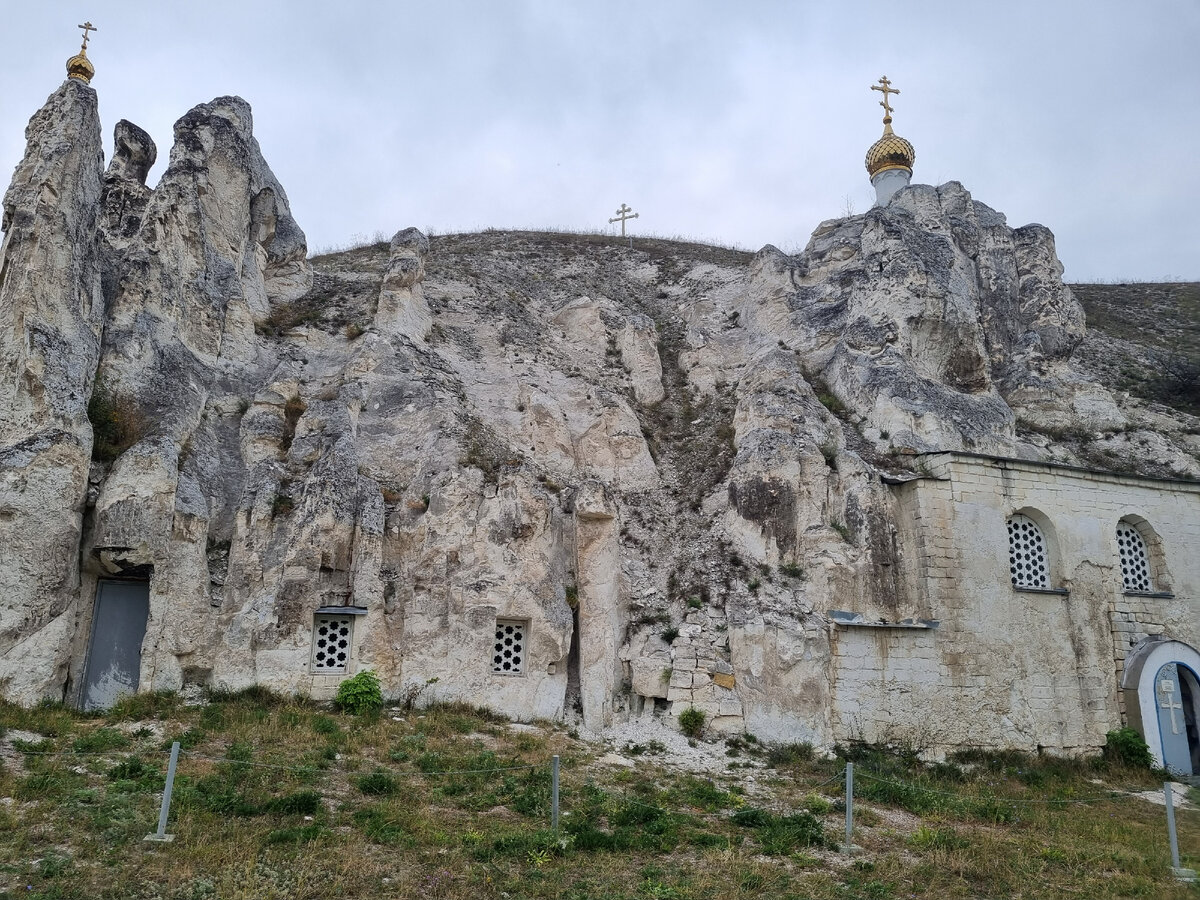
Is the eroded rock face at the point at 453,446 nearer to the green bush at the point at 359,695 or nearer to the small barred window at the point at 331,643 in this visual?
the small barred window at the point at 331,643

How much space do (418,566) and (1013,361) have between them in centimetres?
1711

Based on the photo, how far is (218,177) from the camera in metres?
20.3

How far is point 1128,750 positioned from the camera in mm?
17156

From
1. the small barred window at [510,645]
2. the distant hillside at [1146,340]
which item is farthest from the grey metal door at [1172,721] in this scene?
the small barred window at [510,645]

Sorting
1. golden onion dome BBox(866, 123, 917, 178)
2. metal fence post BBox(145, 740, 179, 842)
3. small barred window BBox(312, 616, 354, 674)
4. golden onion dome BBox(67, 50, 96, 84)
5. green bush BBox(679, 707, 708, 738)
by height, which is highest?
golden onion dome BBox(866, 123, 917, 178)

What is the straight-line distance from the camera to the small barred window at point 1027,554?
18453 mm

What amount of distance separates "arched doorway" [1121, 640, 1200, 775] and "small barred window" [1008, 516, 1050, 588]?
226 cm

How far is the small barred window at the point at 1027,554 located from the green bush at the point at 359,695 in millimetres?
12522

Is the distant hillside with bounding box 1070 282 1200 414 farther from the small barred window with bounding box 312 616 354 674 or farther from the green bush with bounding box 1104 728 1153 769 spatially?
the small barred window with bounding box 312 616 354 674

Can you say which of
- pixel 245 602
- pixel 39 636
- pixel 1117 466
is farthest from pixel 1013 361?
pixel 39 636

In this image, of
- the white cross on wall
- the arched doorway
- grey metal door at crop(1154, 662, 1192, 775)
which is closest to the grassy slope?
the arched doorway

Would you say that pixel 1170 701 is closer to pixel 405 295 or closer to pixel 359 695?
pixel 359 695

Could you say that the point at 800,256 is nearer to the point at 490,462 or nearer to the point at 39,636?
the point at 490,462

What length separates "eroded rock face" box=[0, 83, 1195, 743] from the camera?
1455 cm
